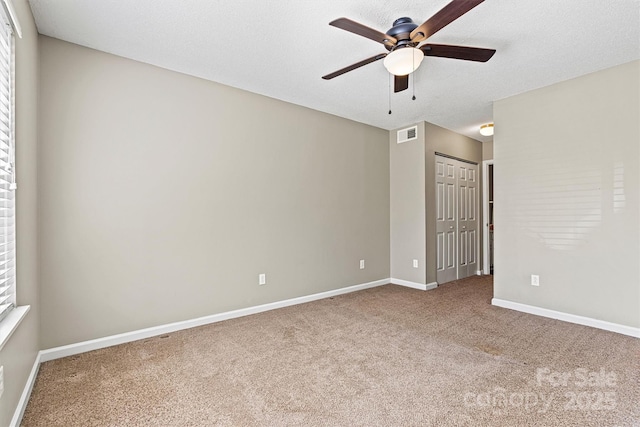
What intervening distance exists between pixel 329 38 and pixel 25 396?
306cm

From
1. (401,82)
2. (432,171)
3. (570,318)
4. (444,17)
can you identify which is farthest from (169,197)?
(570,318)

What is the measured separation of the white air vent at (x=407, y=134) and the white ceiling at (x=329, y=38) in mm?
1090

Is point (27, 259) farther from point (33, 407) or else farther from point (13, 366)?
point (33, 407)

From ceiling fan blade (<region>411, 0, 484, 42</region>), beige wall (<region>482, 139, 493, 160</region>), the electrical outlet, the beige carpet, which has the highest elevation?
ceiling fan blade (<region>411, 0, 484, 42</region>)

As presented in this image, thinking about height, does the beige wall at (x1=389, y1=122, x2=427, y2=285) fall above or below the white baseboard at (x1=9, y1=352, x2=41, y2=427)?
above

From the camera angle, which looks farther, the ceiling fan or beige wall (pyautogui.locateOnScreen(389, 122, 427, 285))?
beige wall (pyautogui.locateOnScreen(389, 122, 427, 285))

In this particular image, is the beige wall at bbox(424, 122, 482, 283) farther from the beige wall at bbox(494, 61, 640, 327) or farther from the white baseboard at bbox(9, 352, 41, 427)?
the white baseboard at bbox(9, 352, 41, 427)

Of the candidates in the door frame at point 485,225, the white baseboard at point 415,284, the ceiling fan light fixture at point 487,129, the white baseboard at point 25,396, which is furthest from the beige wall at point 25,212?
the door frame at point 485,225

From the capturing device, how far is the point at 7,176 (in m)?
1.67

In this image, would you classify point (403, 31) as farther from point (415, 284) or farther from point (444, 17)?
point (415, 284)

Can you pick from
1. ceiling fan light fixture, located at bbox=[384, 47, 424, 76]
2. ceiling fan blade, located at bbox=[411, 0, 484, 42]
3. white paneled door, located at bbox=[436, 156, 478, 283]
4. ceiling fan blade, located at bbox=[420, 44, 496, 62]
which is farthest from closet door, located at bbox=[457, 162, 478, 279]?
ceiling fan blade, located at bbox=[411, 0, 484, 42]

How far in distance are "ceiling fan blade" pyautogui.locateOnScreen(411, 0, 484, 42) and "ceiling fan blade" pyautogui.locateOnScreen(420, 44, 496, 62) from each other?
123 mm

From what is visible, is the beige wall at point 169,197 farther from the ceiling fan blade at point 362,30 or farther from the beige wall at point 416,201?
the ceiling fan blade at point 362,30

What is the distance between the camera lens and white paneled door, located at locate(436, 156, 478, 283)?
483cm
